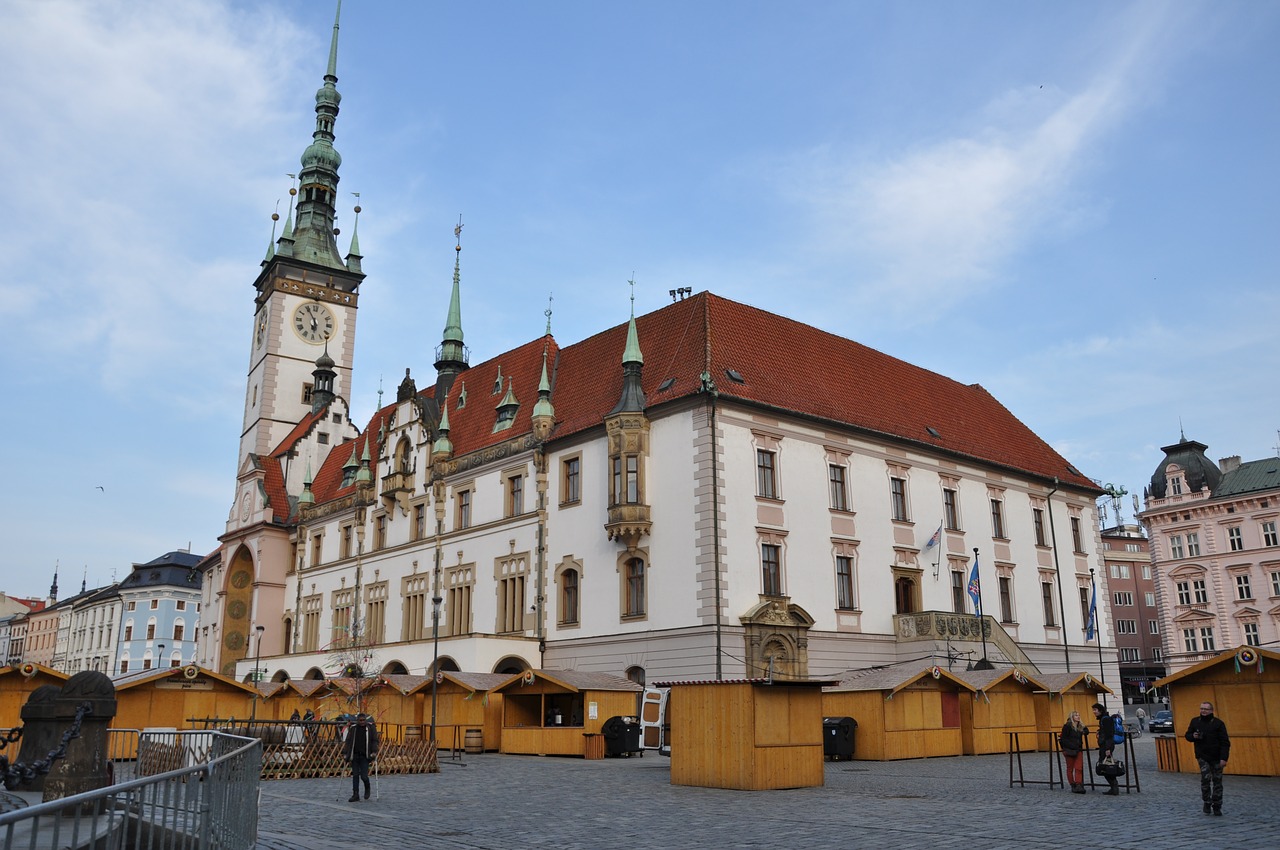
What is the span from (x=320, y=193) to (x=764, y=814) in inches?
2598

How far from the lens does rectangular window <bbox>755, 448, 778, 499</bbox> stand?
116ft

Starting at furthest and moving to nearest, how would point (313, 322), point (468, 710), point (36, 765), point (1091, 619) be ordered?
point (313, 322), point (1091, 619), point (468, 710), point (36, 765)

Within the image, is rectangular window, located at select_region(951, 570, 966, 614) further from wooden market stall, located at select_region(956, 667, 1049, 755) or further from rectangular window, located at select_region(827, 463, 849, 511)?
wooden market stall, located at select_region(956, 667, 1049, 755)

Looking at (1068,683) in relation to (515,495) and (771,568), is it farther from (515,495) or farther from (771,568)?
(515,495)

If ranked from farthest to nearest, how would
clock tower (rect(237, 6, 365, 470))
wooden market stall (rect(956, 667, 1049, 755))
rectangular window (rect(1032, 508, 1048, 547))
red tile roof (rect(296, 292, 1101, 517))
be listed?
clock tower (rect(237, 6, 365, 470))
rectangular window (rect(1032, 508, 1048, 547))
red tile roof (rect(296, 292, 1101, 517))
wooden market stall (rect(956, 667, 1049, 755))

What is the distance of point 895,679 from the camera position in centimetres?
2819

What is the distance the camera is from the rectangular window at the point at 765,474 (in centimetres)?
3541

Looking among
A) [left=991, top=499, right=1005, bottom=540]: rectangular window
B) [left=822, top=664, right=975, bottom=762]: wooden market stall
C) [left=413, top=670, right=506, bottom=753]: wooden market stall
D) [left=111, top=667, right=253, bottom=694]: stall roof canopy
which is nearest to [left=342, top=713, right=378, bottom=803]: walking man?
[left=822, top=664, right=975, bottom=762]: wooden market stall

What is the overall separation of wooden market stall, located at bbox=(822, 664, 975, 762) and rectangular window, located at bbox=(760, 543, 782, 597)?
17.8 ft

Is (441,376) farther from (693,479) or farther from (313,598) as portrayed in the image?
(693,479)

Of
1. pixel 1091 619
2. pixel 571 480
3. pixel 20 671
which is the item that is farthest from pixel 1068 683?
pixel 20 671

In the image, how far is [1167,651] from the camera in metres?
71.2

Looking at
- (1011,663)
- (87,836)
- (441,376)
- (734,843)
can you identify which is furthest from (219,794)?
(441,376)

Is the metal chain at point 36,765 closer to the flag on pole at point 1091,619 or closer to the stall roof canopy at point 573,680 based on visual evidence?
the stall roof canopy at point 573,680
